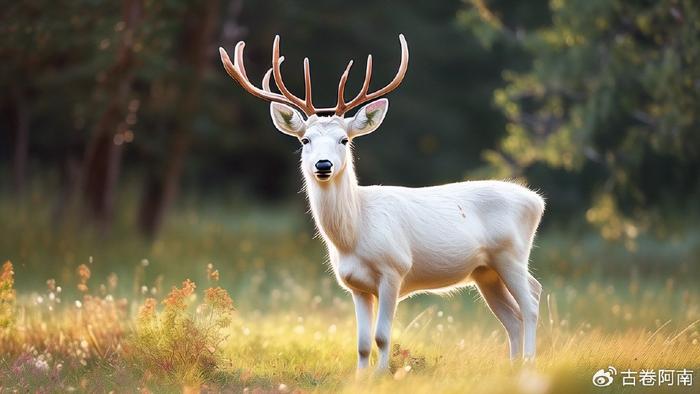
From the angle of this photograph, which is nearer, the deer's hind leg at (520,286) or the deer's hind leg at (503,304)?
the deer's hind leg at (520,286)

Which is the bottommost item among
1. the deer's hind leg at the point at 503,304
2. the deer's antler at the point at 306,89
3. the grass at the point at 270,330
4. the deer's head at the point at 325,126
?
the grass at the point at 270,330

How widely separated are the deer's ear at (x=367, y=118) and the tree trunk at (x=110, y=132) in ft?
18.3

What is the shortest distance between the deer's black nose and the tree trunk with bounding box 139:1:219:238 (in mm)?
9386

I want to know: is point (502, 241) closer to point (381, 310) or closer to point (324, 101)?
point (381, 310)

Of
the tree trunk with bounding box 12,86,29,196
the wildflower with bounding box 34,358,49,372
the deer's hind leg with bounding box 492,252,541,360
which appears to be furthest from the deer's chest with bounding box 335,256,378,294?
the tree trunk with bounding box 12,86,29,196

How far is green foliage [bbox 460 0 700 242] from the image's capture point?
11.2 meters

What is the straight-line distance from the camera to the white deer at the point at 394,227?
6.95m

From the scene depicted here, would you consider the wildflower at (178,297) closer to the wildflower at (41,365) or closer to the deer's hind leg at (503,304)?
the wildflower at (41,365)

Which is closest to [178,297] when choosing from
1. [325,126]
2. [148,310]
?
[148,310]

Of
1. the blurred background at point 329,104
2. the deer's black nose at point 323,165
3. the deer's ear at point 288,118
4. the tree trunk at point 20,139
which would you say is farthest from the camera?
the tree trunk at point 20,139

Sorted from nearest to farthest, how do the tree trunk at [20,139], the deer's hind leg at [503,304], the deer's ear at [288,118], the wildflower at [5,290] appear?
the deer's ear at [288,118] → the wildflower at [5,290] → the deer's hind leg at [503,304] → the tree trunk at [20,139]

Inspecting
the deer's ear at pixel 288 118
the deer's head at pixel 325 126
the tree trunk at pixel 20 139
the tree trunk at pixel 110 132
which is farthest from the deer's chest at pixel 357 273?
the tree trunk at pixel 20 139

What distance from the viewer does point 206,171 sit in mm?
29844

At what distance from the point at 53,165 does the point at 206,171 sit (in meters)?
5.76
